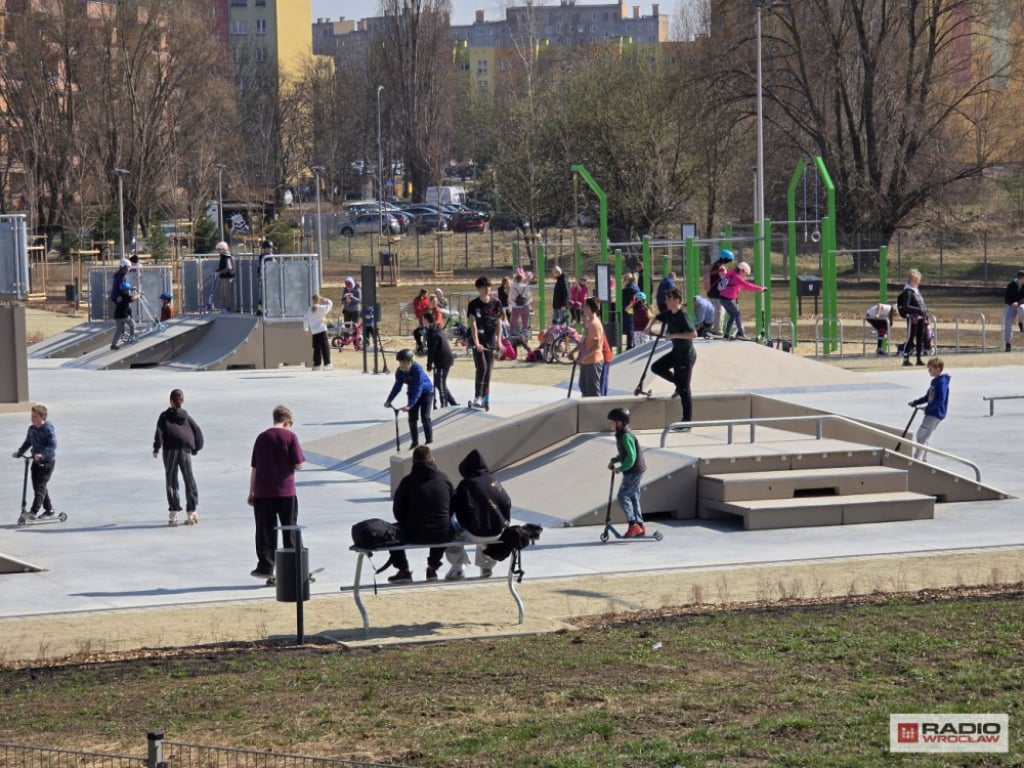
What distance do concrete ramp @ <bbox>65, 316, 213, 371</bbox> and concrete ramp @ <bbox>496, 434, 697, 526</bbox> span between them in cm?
2010

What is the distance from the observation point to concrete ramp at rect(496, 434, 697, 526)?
55.1 feet

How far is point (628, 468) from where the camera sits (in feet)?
50.9

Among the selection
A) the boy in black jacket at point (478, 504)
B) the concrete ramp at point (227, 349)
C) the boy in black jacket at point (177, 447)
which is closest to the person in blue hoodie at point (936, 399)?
the boy in black jacket at point (478, 504)

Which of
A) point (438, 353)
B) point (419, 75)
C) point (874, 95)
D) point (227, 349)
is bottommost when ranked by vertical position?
point (227, 349)

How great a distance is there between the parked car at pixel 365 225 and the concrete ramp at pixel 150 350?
45.8m

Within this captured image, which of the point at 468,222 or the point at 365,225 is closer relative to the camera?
Answer: the point at 468,222

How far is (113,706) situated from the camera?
941 centimetres

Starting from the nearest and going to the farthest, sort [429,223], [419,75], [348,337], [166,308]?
[348,337]
[166,308]
[429,223]
[419,75]

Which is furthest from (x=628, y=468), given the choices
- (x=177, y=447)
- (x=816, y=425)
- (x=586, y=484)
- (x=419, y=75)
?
(x=419, y=75)

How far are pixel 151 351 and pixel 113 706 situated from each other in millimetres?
28662

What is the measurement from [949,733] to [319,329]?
26.3 m

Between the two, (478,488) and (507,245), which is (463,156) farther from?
(478,488)

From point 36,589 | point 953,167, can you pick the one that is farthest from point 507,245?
point 36,589

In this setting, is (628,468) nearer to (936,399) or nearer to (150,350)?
(936,399)
